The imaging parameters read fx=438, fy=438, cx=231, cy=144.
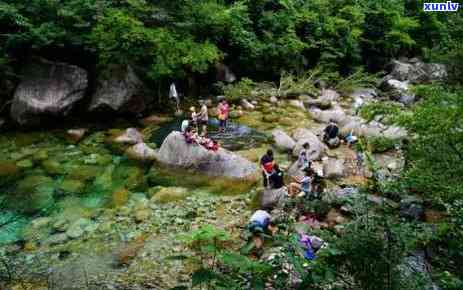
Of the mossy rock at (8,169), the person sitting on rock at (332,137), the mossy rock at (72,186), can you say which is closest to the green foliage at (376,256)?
the mossy rock at (72,186)

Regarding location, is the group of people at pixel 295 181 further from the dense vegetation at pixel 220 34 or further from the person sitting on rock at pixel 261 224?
the dense vegetation at pixel 220 34

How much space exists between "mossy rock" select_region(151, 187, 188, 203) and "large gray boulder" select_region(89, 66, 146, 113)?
614 cm

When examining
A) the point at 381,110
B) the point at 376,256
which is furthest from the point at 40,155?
the point at 376,256

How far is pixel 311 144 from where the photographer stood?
13.3 meters

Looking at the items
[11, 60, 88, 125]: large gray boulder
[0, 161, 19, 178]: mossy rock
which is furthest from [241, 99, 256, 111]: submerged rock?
[0, 161, 19, 178]: mossy rock

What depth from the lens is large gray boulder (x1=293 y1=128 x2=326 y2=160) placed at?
42.9 feet

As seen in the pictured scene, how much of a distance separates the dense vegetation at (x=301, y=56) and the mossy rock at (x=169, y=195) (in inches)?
98.0

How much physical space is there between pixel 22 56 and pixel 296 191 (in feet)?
38.8

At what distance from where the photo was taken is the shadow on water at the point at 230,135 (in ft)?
46.9

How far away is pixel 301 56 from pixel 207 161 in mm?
12317

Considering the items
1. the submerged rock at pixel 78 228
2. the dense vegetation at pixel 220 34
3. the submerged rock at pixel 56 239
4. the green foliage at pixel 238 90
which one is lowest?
the submerged rock at pixel 56 239

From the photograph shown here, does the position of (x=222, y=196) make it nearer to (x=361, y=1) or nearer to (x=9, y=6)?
(x=9, y=6)

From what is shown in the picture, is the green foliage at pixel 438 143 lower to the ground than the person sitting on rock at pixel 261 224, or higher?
higher

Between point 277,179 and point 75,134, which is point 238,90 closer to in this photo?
point 75,134
